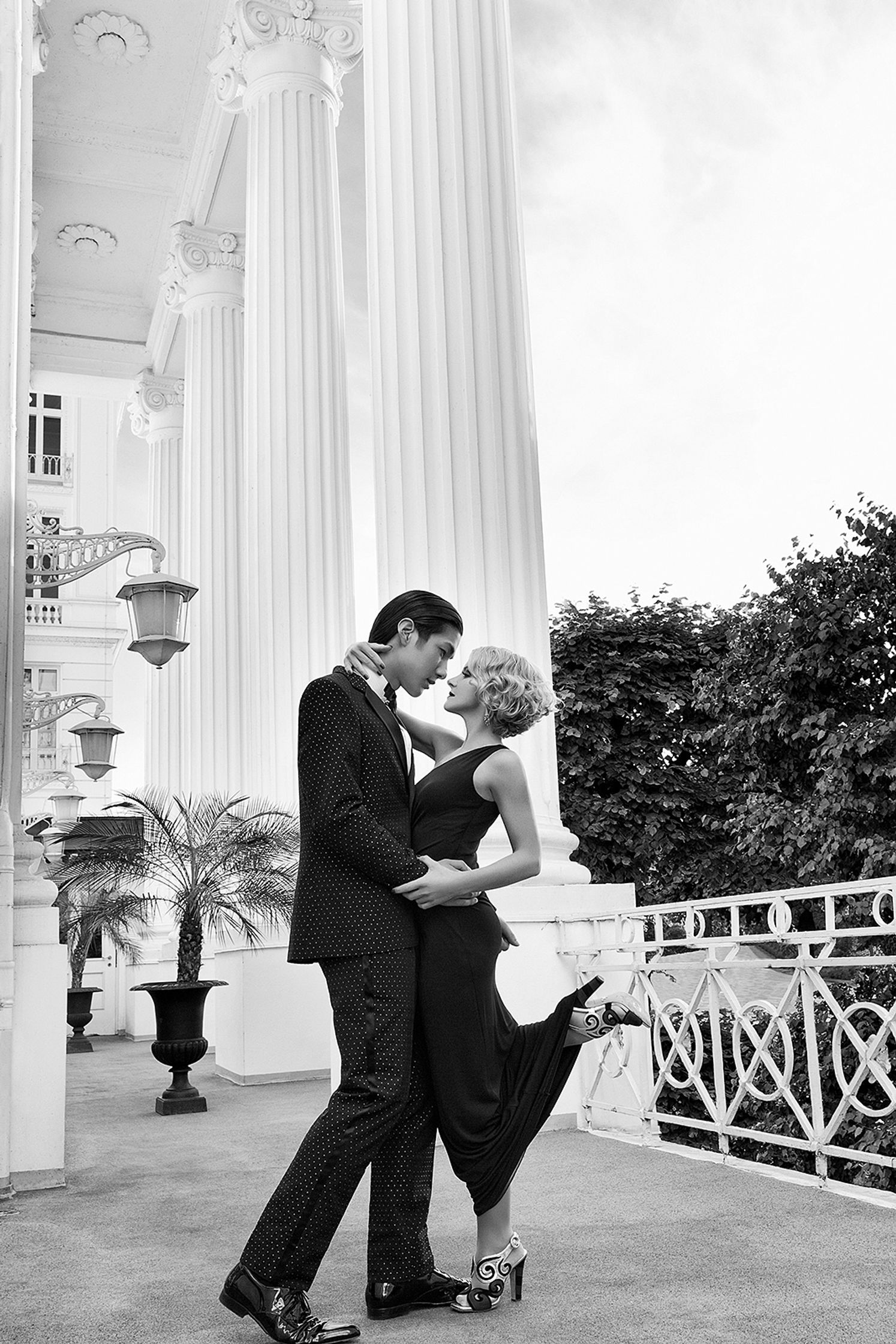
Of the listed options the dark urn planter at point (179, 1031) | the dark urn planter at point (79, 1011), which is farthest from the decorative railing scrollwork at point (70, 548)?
the dark urn planter at point (79, 1011)

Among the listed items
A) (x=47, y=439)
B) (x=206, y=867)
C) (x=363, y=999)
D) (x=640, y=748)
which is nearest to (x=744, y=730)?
(x=640, y=748)

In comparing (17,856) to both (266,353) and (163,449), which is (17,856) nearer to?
(266,353)

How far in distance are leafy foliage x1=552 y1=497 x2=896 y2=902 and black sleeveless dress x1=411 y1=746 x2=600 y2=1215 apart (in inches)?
646

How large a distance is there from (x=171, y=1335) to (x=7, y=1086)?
2626mm

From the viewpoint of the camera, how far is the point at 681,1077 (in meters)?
Result: 11.6

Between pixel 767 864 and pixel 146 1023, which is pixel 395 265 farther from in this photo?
pixel 767 864

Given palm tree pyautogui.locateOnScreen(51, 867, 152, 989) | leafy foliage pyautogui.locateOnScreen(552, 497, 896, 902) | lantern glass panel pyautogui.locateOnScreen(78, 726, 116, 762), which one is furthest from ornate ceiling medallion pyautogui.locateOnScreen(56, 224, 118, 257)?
leafy foliage pyautogui.locateOnScreen(552, 497, 896, 902)

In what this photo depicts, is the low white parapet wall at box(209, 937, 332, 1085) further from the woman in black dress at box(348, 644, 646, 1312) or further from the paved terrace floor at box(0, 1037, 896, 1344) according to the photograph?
the woman in black dress at box(348, 644, 646, 1312)

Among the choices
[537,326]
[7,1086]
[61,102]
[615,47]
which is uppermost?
[615,47]

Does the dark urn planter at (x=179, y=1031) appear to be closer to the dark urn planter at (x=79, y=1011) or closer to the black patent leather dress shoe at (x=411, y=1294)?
the black patent leather dress shoe at (x=411, y=1294)

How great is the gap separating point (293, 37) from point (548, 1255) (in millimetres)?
12305

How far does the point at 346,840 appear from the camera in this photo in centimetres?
346

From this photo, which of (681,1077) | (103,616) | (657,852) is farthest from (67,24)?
(657,852)

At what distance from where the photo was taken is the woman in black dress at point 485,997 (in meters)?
3.59
